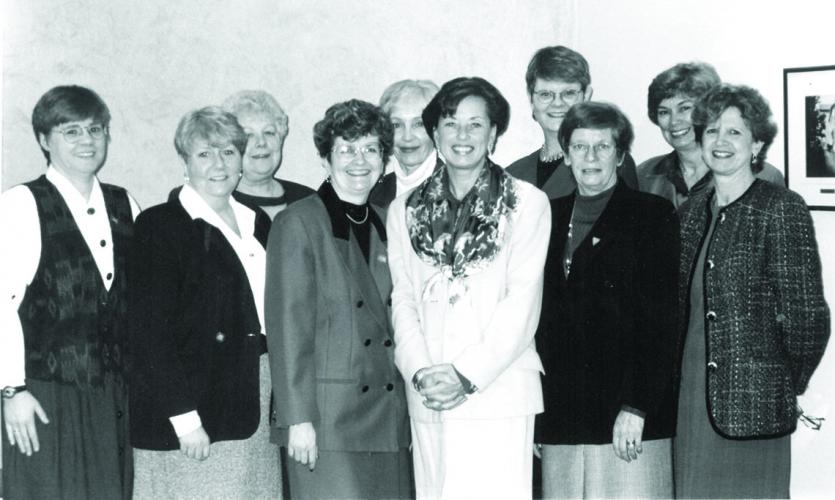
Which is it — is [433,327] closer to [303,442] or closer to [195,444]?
[303,442]

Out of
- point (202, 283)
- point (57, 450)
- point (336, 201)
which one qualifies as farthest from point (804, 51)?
point (57, 450)

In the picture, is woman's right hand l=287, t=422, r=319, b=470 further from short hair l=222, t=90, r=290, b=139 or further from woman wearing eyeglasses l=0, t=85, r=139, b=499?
short hair l=222, t=90, r=290, b=139

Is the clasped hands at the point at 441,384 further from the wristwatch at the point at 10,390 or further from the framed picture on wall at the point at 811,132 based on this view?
the framed picture on wall at the point at 811,132

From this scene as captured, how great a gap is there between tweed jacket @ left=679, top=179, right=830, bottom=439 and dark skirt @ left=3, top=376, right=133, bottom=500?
6.39ft

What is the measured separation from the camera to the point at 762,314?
2.84 metres

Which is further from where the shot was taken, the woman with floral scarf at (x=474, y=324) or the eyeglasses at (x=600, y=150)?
the eyeglasses at (x=600, y=150)

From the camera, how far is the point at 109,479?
3.06 metres

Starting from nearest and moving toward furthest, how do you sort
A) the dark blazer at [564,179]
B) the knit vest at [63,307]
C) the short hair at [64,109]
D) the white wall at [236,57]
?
the knit vest at [63,307]
the short hair at [64,109]
the dark blazer at [564,179]
the white wall at [236,57]

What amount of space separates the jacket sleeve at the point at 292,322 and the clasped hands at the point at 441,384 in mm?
337

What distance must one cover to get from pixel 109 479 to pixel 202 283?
766mm

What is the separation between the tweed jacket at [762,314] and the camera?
2.79 meters

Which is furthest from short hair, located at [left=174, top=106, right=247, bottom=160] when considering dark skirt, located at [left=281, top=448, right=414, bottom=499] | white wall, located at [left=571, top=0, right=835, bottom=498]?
white wall, located at [left=571, top=0, right=835, bottom=498]

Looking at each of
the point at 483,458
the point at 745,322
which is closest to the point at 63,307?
the point at 483,458

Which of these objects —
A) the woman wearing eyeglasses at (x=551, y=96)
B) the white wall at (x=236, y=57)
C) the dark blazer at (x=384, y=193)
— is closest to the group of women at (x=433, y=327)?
the woman wearing eyeglasses at (x=551, y=96)
